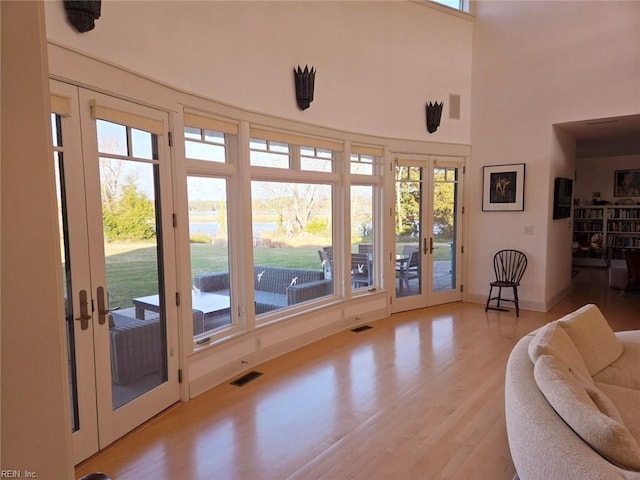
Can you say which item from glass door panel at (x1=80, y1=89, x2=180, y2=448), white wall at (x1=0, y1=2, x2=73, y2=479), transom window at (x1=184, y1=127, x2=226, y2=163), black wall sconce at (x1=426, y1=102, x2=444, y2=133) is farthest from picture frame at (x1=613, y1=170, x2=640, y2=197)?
white wall at (x1=0, y1=2, x2=73, y2=479)

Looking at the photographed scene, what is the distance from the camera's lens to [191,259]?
3.52 m

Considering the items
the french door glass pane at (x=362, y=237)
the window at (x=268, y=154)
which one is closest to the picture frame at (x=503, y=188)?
the french door glass pane at (x=362, y=237)

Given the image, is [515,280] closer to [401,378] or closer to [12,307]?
[401,378]

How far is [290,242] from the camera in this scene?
189 inches

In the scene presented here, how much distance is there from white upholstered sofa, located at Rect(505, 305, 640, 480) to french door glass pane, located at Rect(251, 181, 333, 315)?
8.50 feet

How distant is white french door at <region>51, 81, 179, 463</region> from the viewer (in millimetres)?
2516

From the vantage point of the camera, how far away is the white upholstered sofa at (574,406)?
4.96ft

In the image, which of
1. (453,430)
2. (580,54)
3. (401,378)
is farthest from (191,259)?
(580,54)

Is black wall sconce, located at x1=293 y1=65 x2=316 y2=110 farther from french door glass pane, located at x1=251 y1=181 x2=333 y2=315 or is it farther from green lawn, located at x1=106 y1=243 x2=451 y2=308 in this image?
green lawn, located at x1=106 y1=243 x2=451 y2=308

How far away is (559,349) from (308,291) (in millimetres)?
3000

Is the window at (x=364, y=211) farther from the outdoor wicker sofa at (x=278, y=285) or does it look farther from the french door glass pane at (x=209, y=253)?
the french door glass pane at (x=209, y=253)

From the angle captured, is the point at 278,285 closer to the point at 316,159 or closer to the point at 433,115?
the point at 316,159

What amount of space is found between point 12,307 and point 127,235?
2.38 meters

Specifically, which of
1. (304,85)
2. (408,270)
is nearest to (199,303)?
(304,85)
